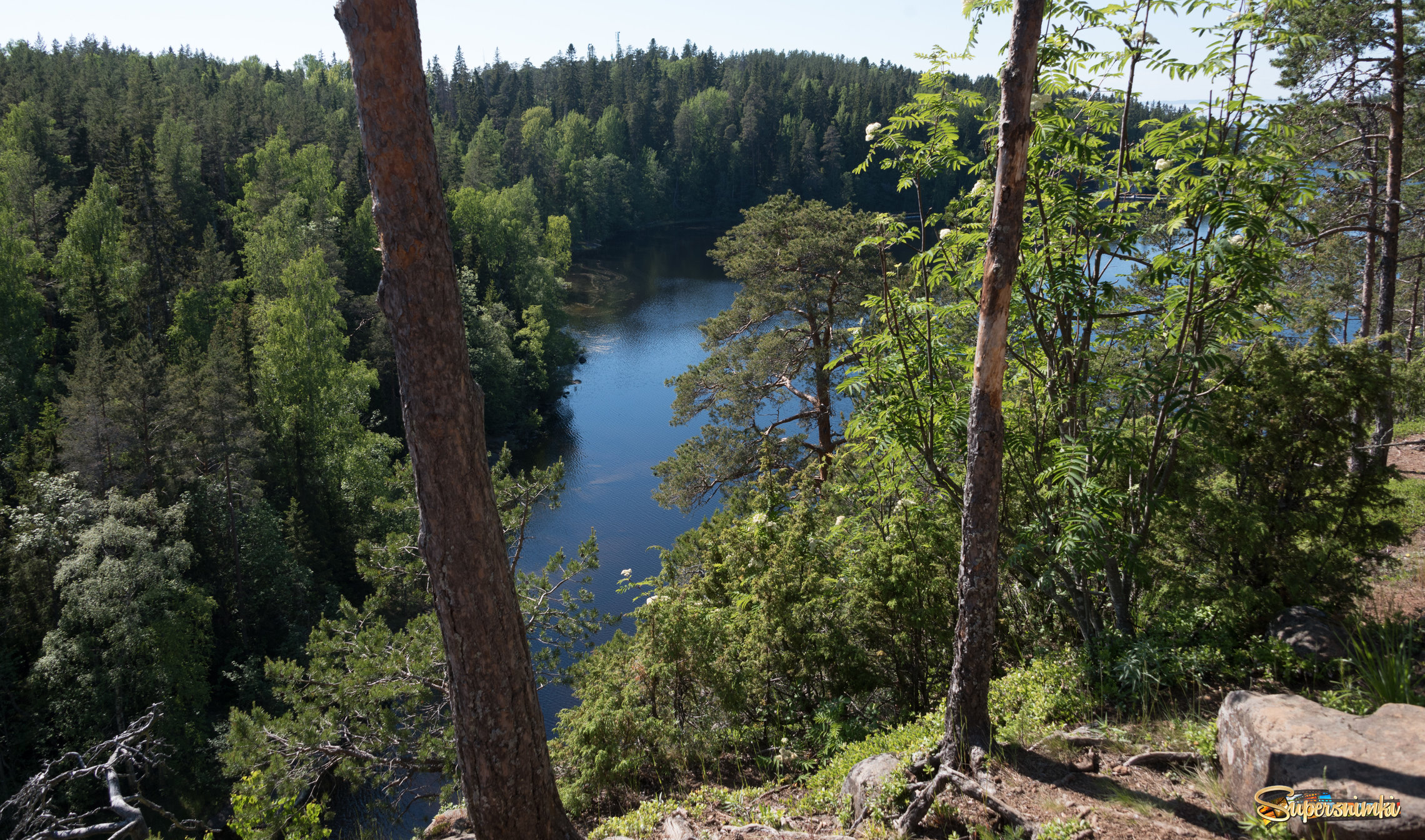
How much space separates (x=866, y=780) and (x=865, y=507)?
3.59m

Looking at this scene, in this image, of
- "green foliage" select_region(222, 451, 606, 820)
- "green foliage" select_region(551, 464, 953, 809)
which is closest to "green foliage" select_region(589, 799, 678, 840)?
"green foliage" select_region(551, 464, 953, 809)

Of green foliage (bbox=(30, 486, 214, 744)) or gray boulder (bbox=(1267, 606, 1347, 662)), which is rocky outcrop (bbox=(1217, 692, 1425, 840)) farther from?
green foliage (bbox=(30, 486, 214, 744))

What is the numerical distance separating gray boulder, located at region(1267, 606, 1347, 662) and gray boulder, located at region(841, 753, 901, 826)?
2.46m

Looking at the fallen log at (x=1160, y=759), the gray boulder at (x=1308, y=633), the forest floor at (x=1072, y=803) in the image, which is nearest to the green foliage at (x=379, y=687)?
the forest floor at (x=1072, y=803)

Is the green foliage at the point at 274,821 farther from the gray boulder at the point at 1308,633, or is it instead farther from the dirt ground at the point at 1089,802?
the gray boulder at the point at 1308,633

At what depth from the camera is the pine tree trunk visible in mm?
4684

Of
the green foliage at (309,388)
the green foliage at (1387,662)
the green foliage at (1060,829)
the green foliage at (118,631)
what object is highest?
the green foliage at (1387,662)

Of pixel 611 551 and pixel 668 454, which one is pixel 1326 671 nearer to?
pixel 611 551

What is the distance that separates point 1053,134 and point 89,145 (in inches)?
2159

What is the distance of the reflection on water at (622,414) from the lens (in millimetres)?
25297

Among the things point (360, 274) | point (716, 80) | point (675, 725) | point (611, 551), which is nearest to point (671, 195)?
point (716, 80)

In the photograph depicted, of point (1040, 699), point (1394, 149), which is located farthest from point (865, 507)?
point (1394, 149)

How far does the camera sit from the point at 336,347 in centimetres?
3044

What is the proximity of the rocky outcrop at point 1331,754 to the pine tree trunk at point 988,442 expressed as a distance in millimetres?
1252
